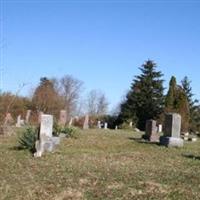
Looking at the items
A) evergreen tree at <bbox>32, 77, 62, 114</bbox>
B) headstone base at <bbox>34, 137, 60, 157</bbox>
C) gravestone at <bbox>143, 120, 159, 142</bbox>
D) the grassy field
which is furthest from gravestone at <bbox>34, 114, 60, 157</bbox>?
evergreen tree at <bbox>32, 77, 62, 114</bbox>

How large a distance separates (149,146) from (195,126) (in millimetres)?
43576

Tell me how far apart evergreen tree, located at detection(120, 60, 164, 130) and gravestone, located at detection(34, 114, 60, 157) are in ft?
152

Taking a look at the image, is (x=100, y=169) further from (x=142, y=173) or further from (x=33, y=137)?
(x=33, y=137)

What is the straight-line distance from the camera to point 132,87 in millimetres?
73750

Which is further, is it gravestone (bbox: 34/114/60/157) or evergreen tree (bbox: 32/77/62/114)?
evergreen tree (bbox: 32/77/62/114)

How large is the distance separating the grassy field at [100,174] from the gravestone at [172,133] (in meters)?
1.87

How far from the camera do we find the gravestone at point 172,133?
23.8m

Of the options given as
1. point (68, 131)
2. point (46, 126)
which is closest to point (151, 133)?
point (68, 131)

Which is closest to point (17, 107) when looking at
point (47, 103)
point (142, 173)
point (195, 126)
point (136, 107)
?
point (47, 103)

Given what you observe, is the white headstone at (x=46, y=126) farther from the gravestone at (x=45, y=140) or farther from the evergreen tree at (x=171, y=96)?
the evergreen tree at (x=171, y=96)

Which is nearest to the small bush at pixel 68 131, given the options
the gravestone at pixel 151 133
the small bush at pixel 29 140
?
the gravestone at pixel 151 133

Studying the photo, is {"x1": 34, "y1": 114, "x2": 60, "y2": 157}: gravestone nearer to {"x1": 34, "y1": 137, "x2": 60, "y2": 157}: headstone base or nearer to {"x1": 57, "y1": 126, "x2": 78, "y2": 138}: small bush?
{"x1": 34, "y1": 137, "x2": 60, "y2": 157}: headstone base

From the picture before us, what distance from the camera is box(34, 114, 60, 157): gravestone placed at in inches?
758

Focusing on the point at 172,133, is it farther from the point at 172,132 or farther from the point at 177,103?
the point at 177,103
